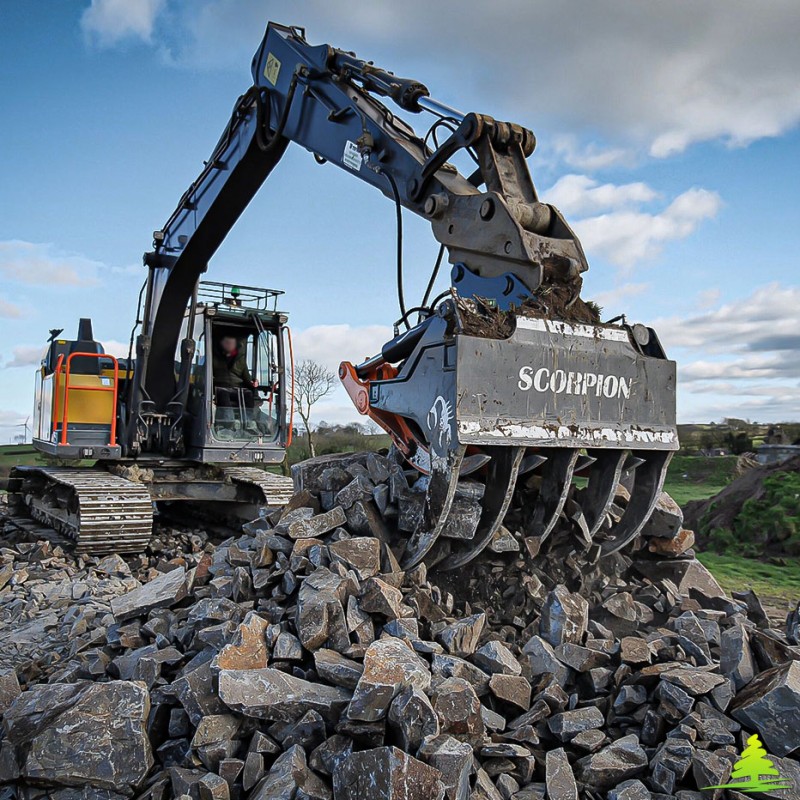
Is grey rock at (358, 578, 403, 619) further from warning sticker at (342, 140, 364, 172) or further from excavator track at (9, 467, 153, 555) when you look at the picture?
excavator track at (9, 467, 153, 555)

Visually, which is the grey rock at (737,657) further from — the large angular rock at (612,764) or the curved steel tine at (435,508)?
the curved steel tine at (435,508)

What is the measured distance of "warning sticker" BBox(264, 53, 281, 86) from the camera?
6000mm

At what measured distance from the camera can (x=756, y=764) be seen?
2770mm

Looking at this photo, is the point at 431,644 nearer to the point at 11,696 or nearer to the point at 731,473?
the point at 11,696

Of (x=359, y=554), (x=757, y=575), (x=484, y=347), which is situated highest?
(x=484, y=347)

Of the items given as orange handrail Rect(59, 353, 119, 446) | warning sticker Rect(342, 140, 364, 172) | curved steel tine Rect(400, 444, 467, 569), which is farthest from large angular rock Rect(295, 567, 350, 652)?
orange handrail Rect(59, 353, 119, 446)

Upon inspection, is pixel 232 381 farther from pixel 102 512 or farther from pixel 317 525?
pixel 317 525

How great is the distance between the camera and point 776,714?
2.89m

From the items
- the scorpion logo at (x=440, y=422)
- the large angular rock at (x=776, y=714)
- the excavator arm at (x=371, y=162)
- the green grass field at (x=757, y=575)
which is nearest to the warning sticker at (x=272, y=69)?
the excavator arm at (x=371, y=162)

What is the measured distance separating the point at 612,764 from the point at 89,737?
1.90 meters

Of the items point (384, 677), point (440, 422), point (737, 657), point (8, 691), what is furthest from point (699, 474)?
point (8, 691)

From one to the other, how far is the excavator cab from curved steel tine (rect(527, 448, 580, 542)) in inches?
214

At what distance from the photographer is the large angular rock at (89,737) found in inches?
108

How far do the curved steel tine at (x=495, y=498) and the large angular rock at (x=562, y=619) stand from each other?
402mm
